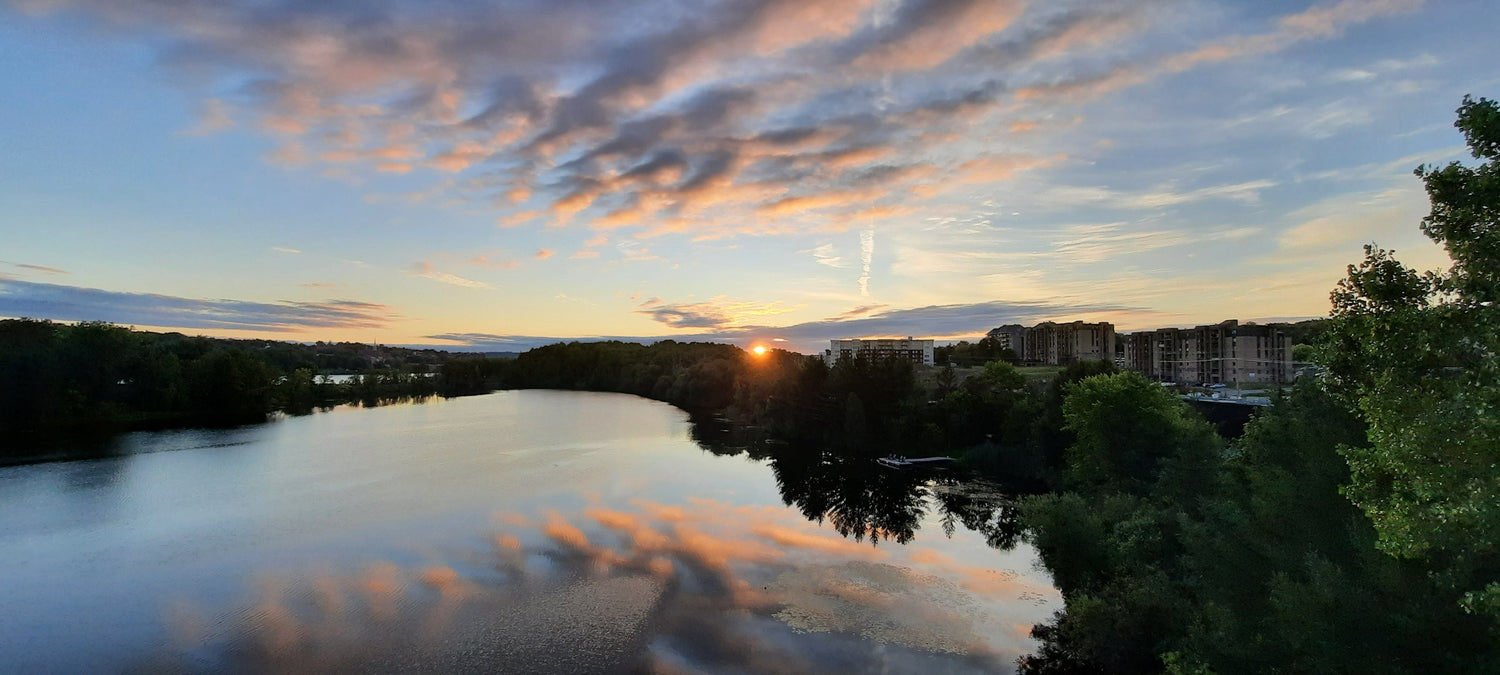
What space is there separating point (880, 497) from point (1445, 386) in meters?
31.7

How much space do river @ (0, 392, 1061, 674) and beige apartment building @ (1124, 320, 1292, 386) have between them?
166 ft

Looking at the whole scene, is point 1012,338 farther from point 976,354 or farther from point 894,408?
point 894,408

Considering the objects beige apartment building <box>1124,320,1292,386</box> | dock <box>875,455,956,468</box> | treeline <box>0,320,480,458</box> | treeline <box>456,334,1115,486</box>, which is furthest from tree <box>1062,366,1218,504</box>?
treeline <box>0,320,480,458</box>

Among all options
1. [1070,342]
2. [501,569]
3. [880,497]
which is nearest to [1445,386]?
[501,569]

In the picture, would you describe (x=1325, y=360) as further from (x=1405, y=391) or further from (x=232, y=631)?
(x=232, y=631)

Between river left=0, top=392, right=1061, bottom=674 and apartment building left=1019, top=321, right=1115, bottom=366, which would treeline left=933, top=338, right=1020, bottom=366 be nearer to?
apartment building left=1019, top=321, right=1115, bottom=366

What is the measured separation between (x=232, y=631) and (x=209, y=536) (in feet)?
41.7

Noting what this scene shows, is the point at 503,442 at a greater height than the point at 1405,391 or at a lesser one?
lesser

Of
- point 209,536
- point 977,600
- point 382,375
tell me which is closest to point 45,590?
point 209,536

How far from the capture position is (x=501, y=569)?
2389 centimetres

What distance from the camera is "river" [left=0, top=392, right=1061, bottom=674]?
57.6 feet

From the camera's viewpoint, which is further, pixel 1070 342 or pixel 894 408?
pixel 1070 342

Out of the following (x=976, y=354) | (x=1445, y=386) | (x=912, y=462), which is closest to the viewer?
(x=1445, y=386)

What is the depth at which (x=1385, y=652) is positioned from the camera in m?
9.20
